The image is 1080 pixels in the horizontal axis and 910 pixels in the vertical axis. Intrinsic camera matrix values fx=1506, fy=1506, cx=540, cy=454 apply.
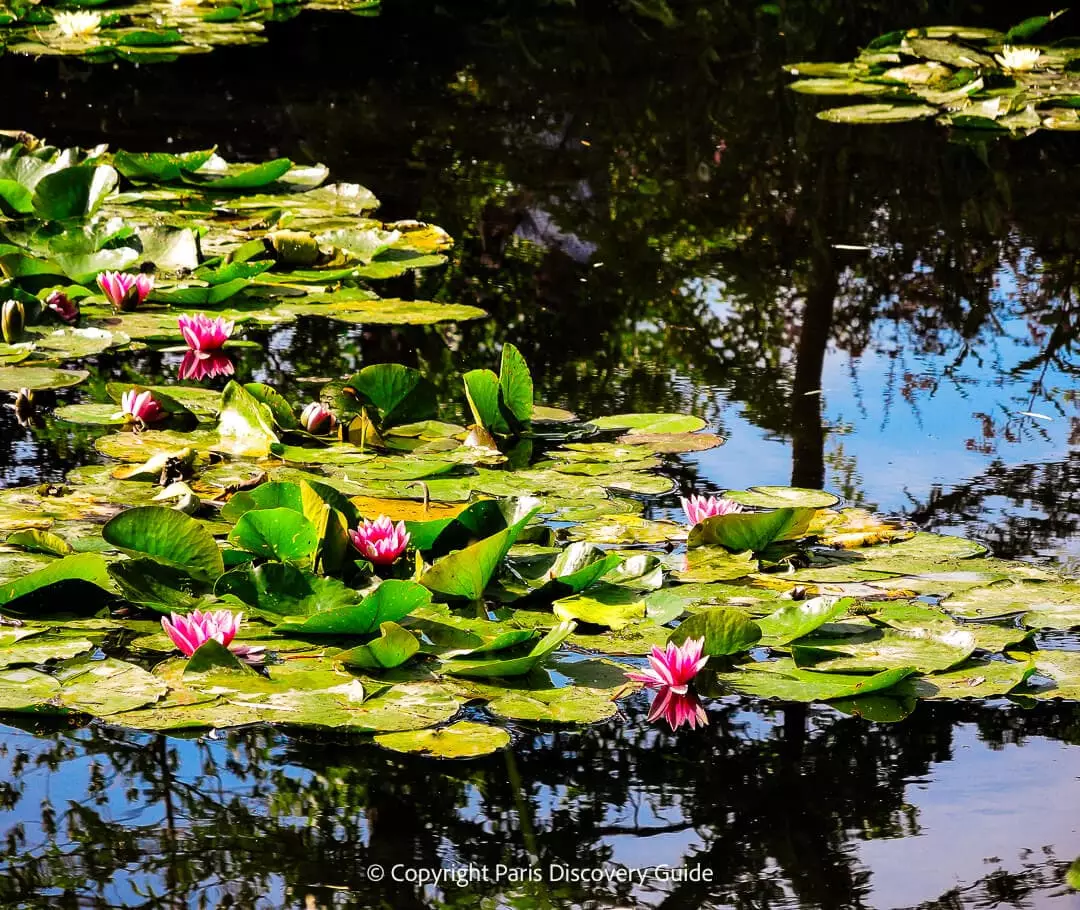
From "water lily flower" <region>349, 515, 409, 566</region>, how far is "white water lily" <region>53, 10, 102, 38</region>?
7.37 m

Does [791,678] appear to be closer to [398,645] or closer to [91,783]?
[398,645]

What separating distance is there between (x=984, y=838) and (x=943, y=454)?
1.63 metres

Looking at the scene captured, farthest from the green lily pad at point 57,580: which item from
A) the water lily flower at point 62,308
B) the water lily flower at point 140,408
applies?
the water lily flower at point 62,308

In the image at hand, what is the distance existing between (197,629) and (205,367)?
1.75 m

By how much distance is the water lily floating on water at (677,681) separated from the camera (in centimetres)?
235

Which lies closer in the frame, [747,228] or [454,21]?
[747,228]

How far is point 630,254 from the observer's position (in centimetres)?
525

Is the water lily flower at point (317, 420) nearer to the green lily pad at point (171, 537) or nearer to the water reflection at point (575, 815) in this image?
the green lily pad at point (171, 537)

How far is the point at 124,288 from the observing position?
4.34 meters

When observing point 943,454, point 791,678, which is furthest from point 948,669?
point 943,454

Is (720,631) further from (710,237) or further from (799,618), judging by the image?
(710,237)

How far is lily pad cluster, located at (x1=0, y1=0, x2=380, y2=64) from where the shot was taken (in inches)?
344

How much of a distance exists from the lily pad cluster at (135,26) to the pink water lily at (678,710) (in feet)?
23.2

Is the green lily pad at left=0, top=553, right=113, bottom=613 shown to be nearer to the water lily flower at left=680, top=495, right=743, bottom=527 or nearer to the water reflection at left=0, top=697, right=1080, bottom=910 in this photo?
the water reflection at left=0, top=697, right=1080, bottom=910
